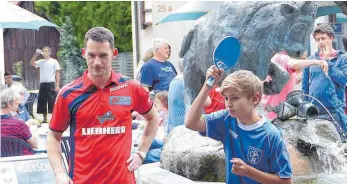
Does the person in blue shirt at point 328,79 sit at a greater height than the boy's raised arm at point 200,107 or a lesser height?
lesser

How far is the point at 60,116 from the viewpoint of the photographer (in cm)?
468

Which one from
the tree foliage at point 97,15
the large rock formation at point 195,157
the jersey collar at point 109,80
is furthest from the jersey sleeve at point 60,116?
the tree foliage at point 97,15

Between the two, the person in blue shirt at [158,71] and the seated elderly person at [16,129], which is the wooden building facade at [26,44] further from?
the seated elderly person at [16,129]

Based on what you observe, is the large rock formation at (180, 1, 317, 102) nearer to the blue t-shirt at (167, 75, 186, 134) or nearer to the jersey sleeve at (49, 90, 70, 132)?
the blue t-shirt at (167, 75, 186, 134)

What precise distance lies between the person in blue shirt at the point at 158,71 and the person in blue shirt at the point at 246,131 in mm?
7431

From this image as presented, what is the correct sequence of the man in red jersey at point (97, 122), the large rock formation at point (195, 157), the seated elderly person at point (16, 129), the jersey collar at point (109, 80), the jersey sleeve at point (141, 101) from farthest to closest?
1. the seated elderly person at point (16, 129)
2. the large rock formation at point (195, 157)
3. the jersey sleeve at point (141, 101)
4. the jersey collar at point (109, 80)
5. the man in red jersey at point (97, 122)

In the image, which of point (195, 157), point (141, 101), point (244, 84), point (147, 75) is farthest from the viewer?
point (147, 75)

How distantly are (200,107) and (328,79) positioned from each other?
15.8 feet

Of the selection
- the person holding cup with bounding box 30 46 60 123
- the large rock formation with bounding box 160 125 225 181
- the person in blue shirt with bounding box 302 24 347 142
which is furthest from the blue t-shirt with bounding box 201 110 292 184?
the person holding cup with bounding box 30 46 60 123

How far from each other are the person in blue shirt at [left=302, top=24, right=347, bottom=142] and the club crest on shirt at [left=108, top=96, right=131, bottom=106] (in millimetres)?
4144

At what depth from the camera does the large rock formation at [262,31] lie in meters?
6.68

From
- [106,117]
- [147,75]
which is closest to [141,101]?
[106,117]

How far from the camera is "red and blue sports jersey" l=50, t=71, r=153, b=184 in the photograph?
4.62 m

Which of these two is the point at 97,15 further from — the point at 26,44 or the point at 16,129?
the point at 16,129
